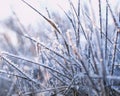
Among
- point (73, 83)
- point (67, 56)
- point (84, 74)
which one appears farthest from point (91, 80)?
point (67, 56)

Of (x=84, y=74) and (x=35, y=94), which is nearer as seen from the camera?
(x=84, y=74)

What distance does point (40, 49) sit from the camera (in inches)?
75.8

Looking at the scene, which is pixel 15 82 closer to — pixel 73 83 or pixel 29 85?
pixel 29 85

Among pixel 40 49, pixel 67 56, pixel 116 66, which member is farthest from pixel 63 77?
pixel 40 49

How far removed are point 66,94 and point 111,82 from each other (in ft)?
0.71

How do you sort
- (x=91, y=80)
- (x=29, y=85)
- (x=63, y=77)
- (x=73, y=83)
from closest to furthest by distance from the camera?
1. (x=91, y=80)
2. (x=73, y=83)
3. (x=63, y=77)
4. (x=29, y=85)

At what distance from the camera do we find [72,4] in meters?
1.53

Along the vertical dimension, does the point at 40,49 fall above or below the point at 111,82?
above

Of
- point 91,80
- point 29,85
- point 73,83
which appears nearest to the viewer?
point 91,80

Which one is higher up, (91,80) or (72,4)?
(72,4)

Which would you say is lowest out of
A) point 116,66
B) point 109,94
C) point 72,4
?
point 109,94

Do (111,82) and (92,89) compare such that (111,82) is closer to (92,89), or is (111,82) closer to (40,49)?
(92,89)

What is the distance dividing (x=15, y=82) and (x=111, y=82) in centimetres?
57

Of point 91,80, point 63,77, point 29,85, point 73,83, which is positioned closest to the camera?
point 91,80
